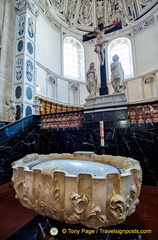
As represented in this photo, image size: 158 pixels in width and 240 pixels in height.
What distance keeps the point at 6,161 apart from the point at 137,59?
11.1 m

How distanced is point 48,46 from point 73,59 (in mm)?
2730

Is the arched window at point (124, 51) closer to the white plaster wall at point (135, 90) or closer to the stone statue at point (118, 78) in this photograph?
the white plaster wall at point (135, 90)

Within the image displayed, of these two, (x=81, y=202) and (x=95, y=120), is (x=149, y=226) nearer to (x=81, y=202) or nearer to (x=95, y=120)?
(x=81, y=202)

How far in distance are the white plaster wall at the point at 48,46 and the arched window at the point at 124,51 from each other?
4.63 metres

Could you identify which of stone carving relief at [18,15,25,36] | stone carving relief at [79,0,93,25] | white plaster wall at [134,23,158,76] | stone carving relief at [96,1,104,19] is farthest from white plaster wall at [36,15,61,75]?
white plaster wall at [134,23,158,76]

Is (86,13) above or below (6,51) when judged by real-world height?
above

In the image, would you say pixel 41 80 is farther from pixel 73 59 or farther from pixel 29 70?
pixel 73 59

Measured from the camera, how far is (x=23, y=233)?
5.01 ft

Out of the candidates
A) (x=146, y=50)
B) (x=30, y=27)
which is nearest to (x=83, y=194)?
(x=30, y=27)

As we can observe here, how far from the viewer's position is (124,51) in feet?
36.0

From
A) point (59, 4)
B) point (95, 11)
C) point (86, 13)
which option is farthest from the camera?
point (86, 13)

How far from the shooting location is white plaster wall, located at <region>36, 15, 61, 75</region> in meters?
8.34

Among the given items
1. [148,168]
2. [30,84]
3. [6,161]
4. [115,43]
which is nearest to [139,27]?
[115,43]

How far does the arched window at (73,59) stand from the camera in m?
10.9
